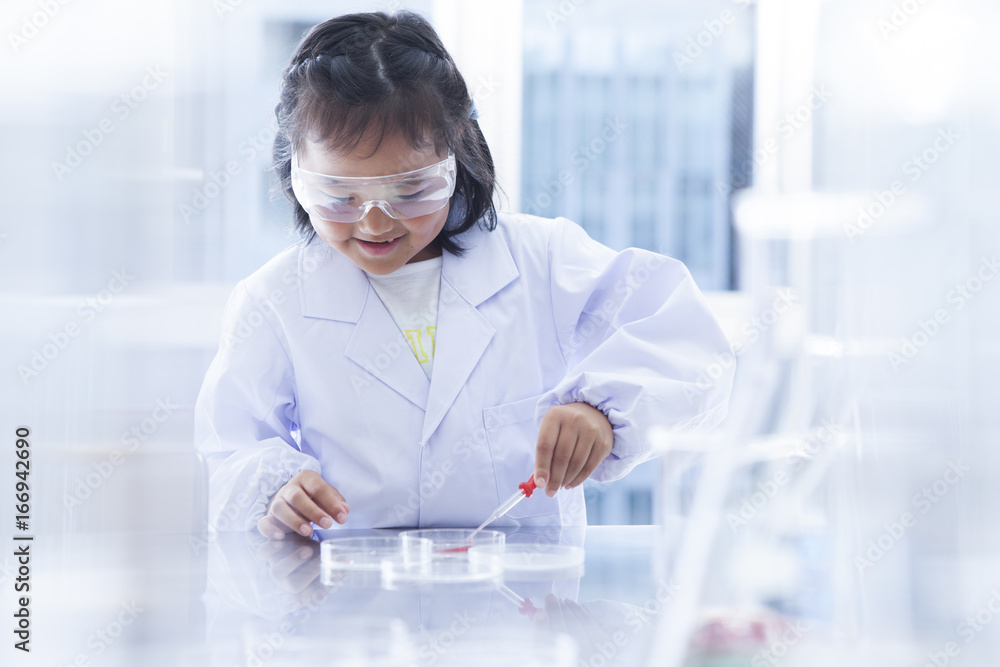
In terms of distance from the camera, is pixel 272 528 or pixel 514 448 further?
pixel 514 448

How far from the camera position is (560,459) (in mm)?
857

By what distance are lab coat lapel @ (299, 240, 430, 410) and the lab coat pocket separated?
0.09 meters

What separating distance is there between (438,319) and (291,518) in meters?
0.32

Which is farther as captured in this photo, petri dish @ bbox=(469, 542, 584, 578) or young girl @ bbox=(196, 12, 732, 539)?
young girl @ bbox=(196, 12, 732, 539)

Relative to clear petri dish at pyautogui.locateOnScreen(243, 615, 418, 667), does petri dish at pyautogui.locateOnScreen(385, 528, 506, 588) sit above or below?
below

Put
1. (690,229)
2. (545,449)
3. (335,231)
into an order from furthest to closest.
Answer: (690,229) < (335,231) < (545,449)

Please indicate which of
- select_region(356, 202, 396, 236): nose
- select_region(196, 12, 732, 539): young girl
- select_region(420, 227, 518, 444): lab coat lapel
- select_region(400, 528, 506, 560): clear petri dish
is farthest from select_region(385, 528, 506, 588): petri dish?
select_region(356, 202, 396, 236): nose

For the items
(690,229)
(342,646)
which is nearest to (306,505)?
(342,646)

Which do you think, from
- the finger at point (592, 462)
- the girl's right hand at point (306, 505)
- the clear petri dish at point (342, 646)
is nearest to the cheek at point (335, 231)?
the girl's right hand at point (306, 505)

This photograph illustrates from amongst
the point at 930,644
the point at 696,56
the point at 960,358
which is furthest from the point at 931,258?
the point at 930,644

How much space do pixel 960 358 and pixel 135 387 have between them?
6.13ft

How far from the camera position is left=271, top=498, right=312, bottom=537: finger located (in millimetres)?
877

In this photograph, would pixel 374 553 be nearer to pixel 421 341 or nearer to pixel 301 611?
pixel 301 611

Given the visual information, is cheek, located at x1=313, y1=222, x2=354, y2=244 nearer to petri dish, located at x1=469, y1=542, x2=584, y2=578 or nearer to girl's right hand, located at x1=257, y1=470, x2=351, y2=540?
girl's right hand, located at x1=257, y1=470, x2=351, y2=540
